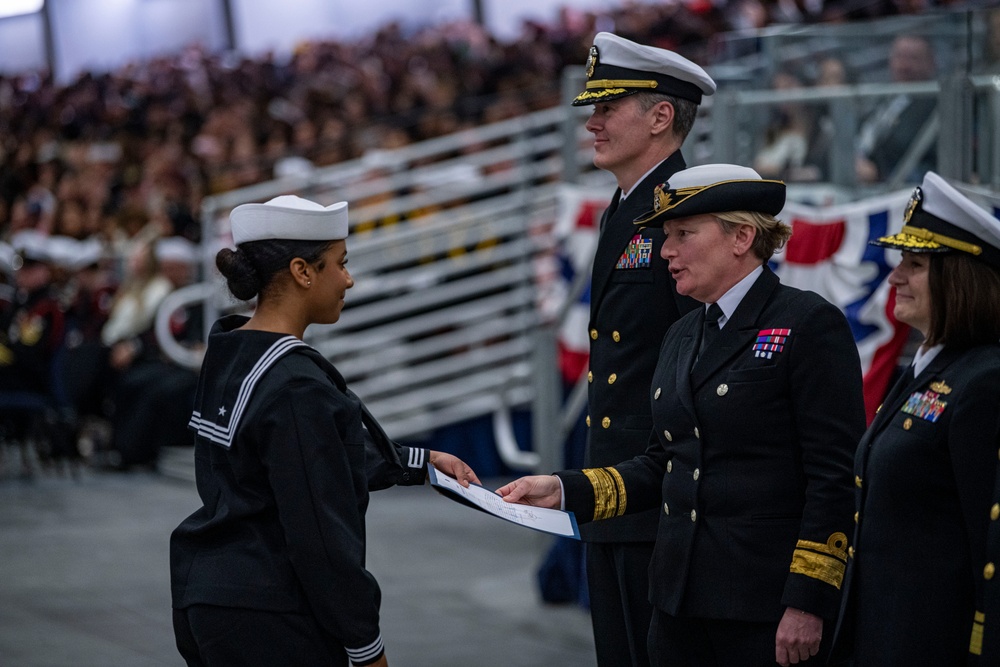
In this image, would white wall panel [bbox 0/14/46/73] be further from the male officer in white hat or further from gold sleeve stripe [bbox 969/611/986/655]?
gold sleeve stripe [bbox 969/611/986/655]

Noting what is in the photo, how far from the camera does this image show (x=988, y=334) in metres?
2.48

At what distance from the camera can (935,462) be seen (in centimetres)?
244

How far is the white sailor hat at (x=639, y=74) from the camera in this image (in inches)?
125

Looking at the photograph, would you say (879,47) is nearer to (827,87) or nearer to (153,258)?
(827,87)

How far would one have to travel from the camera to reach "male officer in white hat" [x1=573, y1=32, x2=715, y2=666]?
123 inches

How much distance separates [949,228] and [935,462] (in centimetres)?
42

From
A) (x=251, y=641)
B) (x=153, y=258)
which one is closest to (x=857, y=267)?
(x=251, y=641)

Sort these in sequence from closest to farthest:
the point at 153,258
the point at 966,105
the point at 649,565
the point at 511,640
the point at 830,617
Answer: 1. the point at 830,617
2. the point at 649,565
3. the point at 966,105
4. the point at 511,640
5. the point at 153,258

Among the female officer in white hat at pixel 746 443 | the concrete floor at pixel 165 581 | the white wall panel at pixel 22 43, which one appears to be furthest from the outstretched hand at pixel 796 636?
the white wall panel at pixel 22 43

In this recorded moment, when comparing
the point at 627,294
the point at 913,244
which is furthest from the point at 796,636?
the point at 627,294

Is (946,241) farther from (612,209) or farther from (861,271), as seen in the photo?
(861,271)

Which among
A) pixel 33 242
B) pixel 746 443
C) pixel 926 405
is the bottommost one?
pixel 33 242

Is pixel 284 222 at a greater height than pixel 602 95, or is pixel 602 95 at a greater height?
pixel 602 95

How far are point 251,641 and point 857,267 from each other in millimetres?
2631
